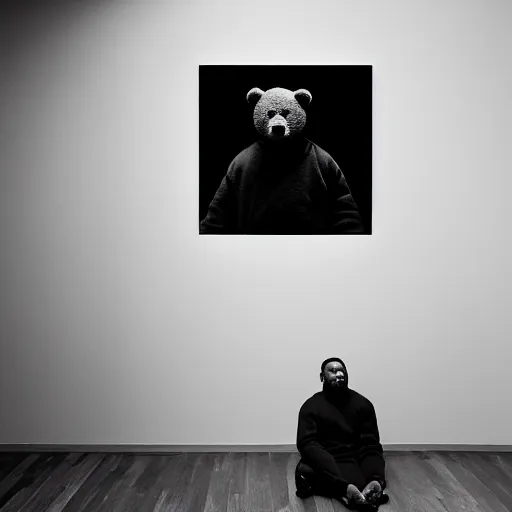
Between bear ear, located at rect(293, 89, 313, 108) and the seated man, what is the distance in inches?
51.5

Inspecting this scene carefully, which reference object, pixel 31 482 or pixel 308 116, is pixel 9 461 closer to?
pixel 31 482

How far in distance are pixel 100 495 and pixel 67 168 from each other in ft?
5.28

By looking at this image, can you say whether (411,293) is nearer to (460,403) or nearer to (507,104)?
(460,403)

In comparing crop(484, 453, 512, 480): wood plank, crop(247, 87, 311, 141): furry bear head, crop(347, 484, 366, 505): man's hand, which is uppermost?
crop(247, 87, 311, 141): furry bear head

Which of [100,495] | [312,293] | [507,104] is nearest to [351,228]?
[312,293]

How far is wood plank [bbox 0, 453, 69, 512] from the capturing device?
92.5 inches

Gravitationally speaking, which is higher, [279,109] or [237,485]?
[279,109]

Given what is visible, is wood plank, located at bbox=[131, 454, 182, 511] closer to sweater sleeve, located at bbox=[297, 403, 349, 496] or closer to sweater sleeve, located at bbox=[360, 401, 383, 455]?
sweater sleeve, located at bbox=[297, 403, 349, 496]

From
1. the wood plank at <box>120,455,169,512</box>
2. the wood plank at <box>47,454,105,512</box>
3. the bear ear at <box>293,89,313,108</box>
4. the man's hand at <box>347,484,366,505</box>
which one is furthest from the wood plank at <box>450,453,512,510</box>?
the bear ear at <box>293,89,313,108</box>

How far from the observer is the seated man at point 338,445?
7.78 feet

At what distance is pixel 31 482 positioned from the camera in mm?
2578

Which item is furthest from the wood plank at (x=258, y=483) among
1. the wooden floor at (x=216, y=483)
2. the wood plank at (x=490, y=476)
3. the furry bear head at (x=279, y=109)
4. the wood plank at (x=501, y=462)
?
the furry bear head at (x=279, y=109)

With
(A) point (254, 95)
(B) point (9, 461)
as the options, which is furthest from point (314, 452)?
(A) point (254, 95)

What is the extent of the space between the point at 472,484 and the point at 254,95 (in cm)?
211
